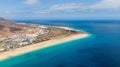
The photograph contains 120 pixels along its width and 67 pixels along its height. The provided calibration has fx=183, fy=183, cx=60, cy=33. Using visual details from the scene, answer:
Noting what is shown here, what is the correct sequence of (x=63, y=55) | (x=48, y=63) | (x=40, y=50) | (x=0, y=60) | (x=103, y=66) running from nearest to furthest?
(x=103, y=66) < (x=48, y=63) < (x=0, y=60) < (x=63, y=55) < (x=40, y=50)

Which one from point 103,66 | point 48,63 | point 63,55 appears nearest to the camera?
point 103,66

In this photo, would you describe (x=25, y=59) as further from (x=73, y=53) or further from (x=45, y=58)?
(x=73, y=53)

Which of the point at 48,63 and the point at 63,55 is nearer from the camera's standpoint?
the point at 48,63

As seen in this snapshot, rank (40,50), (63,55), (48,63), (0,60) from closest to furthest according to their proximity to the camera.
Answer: (48,63) < (0,60) < (63,55) < (40,50)

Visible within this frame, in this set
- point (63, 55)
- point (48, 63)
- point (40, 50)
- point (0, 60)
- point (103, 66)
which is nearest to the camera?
point (103, 66)

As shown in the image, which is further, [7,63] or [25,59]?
[25,59]

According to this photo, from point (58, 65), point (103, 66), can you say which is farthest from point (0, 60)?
point (103, 66)

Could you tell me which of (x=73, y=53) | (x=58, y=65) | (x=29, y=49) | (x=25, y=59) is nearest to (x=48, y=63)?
(x=58, y=65)

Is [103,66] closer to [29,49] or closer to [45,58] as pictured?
[45,58]
